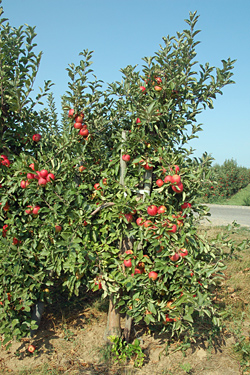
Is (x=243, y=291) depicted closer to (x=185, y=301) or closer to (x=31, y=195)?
(x=185, y=301)

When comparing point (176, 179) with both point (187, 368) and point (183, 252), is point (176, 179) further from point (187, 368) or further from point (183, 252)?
point (187, 368)

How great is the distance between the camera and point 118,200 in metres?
2.73

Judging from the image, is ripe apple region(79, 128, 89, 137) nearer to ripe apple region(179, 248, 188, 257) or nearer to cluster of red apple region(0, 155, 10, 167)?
cluster of red apple region(0, 155, 10, 167)

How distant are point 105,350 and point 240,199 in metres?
16.0

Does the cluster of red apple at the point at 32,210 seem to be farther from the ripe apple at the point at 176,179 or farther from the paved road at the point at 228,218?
the paved road at the point at 228,218

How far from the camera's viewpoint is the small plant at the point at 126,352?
2857 mm

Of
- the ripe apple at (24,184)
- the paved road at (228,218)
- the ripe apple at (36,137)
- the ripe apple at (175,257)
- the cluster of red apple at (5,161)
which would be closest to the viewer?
the ripe apple at (175,257)

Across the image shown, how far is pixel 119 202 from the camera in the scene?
Answer: 2719mm

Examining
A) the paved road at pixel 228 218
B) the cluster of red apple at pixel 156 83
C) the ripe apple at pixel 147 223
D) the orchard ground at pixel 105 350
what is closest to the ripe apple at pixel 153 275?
the ripe apple at pixel 147 223

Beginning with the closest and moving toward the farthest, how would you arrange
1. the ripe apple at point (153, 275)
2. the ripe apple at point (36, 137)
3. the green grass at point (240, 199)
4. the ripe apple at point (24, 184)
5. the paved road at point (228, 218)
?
the ripe apple at point (153, 275) → the ripe apple at point (24, 184) → the ripe apple at point (36, 137) → the paved road at point (228, 218) → the green grass at point (240, 199)

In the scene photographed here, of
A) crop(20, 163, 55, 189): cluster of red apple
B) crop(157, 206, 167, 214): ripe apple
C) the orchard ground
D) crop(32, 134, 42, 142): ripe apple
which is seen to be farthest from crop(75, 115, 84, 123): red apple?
the orchard ground

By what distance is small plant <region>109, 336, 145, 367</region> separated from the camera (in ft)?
9.37

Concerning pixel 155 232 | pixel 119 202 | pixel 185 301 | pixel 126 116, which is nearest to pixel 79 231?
pixel 119 202

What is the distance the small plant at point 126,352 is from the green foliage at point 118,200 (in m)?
0.33
